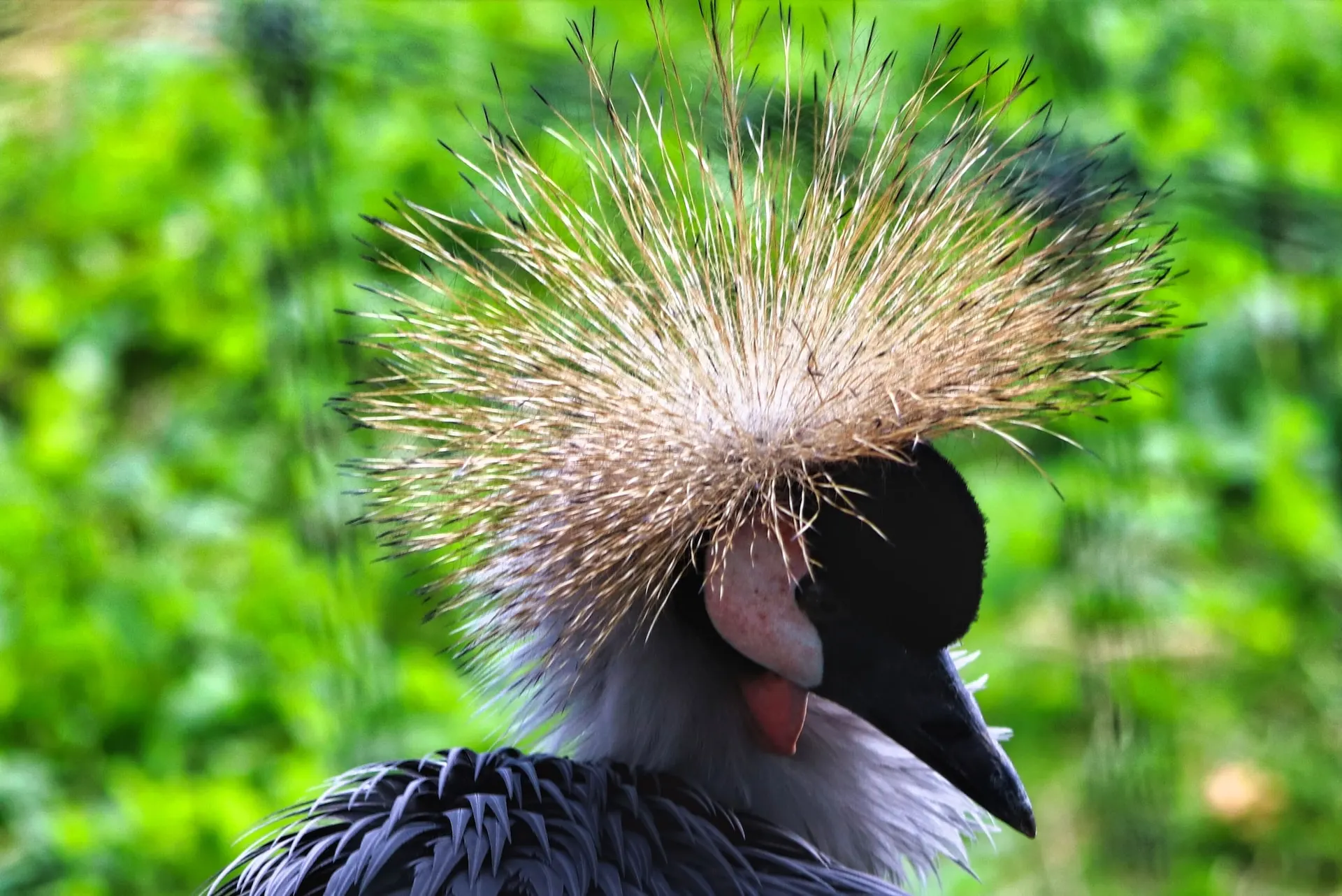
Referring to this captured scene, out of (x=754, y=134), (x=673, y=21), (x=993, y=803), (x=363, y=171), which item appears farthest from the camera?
(x=363, y=171)

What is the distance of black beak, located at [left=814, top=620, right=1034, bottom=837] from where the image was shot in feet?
3.54

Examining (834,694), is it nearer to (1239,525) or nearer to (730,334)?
(730,334)

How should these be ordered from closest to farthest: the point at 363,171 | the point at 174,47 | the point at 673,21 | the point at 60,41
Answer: the point at 60,41 → the point at 673,21 → the point at 363,171 → the point at 174,47

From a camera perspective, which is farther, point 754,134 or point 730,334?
point 754,134

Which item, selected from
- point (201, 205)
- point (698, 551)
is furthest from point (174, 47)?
point (698, 551)

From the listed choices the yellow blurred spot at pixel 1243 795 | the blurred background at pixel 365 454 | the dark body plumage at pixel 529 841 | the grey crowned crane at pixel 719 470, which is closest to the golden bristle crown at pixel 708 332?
the grey crowned crane at pixel 719 470

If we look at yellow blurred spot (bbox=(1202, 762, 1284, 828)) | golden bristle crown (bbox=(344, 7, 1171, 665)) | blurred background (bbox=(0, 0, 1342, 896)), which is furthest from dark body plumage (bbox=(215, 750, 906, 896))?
yellow blurred spot (bbox=(1202, 762, 1284, 828))

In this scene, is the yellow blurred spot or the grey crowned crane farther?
the yellow blurred spot

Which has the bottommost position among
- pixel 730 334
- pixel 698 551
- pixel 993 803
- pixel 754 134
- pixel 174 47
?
pixel 993 803

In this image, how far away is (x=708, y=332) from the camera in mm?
1119

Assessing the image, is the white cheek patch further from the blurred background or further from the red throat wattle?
the blurred background

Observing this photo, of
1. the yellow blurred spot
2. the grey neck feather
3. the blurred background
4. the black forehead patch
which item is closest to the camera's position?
the black forehead patch

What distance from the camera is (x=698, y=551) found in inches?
43.9

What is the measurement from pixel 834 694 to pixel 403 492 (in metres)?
0.34
